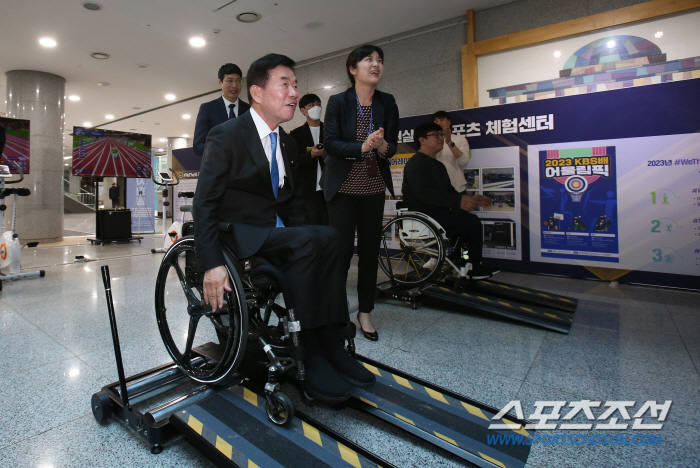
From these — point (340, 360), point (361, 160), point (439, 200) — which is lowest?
point (340, 360)

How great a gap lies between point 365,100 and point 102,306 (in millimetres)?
2275

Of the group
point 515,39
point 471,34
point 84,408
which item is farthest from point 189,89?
point 84,408

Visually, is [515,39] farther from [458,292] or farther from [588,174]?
[458,292]

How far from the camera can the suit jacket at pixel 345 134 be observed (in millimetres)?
1880

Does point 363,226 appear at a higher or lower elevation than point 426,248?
higher

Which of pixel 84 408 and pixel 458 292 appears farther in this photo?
pixel 458 292

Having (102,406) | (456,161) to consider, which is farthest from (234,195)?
(456,161)

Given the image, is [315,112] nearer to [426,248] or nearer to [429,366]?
[426,248]

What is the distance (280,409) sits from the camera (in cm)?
107

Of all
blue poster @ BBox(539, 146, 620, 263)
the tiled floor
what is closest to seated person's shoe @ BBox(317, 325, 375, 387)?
the tiled floor

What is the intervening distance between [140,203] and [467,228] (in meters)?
7.43

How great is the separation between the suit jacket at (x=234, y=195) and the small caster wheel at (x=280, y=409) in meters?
0.42

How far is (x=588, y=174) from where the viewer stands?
11.5 feet

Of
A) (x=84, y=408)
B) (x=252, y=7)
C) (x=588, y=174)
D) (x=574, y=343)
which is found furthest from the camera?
(x=252, y=7)
